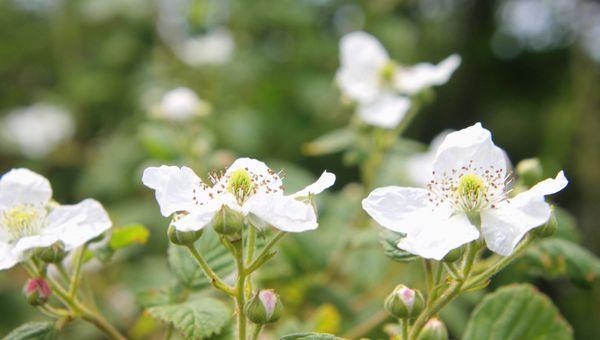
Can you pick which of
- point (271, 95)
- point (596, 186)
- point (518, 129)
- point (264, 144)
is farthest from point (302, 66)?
point (596, 186)

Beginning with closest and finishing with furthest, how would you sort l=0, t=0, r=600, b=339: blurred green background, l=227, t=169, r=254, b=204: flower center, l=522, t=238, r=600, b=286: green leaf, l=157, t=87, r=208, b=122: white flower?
l=227, t=169, r=254, b=204: flower center, l=522, t=238, r=600, b=286: green leaf, l=157, t=87, r=208, b=122: white flower, l=0, t=0, r=600, b=339: blurred green background

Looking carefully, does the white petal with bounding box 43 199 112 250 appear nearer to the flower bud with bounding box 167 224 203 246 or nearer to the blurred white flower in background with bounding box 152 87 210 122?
the flower bud with bounding box 167 224 203 246

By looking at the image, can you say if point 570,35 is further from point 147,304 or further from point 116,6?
point 147,304

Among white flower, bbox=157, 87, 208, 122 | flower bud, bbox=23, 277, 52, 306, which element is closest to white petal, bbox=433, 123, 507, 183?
flower bud, bbox=23, 277, 52, 306

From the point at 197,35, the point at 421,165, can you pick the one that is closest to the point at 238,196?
the point at 421,165

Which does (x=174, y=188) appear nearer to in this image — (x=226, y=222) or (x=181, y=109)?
(x=226, y=222)

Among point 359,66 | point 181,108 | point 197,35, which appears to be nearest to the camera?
point 359,66
